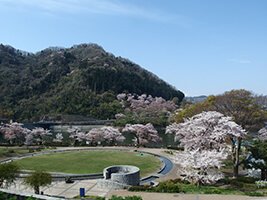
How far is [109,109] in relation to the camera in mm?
106000

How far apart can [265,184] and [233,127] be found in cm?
525

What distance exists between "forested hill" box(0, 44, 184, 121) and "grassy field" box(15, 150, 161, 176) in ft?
191

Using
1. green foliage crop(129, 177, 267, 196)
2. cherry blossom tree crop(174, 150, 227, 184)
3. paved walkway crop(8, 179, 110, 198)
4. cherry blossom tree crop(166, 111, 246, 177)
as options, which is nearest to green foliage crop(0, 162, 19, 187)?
paved walkway crop(8, 179, 110, 198)

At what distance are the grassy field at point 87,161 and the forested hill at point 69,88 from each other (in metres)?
58.2

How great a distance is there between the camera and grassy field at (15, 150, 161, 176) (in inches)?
1342

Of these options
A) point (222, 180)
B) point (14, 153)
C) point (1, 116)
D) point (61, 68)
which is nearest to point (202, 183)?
point (222, 180)

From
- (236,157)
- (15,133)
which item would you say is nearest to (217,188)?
(236,157)

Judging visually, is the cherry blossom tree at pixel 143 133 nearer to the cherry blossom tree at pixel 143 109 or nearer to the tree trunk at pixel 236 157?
the tree trunk at pixel 236 157

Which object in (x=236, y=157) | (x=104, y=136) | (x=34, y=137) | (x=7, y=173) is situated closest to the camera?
(x=7, y=173)

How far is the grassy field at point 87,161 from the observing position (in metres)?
34.1

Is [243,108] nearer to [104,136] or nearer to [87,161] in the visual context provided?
[87,161]

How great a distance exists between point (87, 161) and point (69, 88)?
79414mm

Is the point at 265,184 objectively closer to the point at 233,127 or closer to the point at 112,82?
the point at 233,127

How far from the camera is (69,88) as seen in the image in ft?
378
